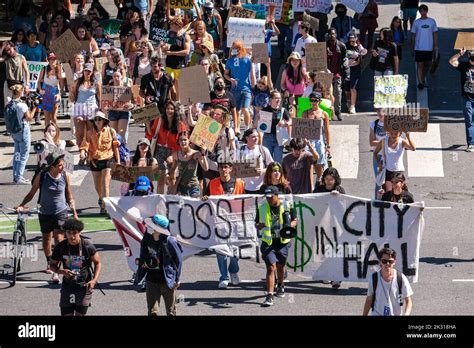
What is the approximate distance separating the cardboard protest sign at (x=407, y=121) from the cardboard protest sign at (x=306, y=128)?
118cm

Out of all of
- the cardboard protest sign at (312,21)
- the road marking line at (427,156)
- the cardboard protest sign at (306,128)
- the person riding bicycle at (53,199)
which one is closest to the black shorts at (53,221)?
the person riding bicycle at (53,199)

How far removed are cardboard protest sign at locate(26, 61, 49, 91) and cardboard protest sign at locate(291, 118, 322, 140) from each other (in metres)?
6.46

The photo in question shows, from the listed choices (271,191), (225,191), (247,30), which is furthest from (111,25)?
(271,191)

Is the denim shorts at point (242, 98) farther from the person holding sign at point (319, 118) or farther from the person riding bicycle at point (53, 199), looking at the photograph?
the person riding bicycle at point (53, 199)

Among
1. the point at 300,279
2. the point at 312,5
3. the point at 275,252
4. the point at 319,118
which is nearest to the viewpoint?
the point at 275,252

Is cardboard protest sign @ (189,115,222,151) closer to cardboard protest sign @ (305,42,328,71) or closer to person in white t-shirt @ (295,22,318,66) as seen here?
cardboard protest sign @ (305,42,328,71)

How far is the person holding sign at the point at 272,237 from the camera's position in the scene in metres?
17.0

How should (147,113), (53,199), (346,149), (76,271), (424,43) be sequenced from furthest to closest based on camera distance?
(424,43) → (346,149) → (147,113) → (53,199) → (76,271)

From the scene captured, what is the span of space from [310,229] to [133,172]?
2.91 metres

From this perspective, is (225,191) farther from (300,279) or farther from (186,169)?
(300,279)

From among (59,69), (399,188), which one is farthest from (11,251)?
(59,69)

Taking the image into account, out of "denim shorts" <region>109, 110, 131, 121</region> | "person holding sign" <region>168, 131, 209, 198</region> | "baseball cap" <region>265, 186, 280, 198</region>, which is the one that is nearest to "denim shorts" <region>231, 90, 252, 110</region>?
"denim shorts" <region>109, 110, 131, 121</region>

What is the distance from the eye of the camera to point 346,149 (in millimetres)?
24375

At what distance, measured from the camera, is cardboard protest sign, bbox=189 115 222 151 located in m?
19.9
